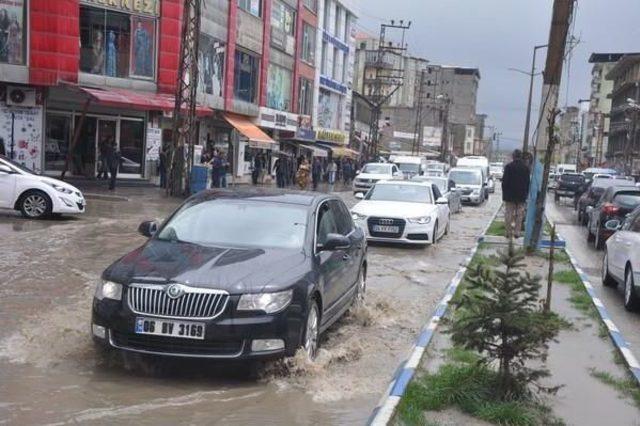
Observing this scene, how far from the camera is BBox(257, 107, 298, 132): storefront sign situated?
41875 mm

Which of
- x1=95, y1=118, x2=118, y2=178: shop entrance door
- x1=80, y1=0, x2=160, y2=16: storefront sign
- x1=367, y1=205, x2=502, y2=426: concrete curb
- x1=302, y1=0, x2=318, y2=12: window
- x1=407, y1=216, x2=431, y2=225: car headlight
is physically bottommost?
x1=367, y1=205, x2=502, y2=426: concrete curb

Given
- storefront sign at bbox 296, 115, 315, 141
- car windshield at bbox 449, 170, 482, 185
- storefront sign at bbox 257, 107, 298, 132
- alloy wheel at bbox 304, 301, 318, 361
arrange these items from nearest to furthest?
1. alloy wheel at bbox 304, 301, 318, 361
2. car windshield at bbox 449, 170, 482, 185
3. storefront sign at bbox 257, 107, 298, 132
4. storefront sign at bbox 296, 115, 315, 141

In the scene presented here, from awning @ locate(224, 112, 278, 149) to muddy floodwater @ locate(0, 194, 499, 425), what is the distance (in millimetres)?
25911

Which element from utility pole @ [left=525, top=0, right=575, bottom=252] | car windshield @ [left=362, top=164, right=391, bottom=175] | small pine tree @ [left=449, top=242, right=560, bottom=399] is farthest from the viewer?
car windshield @ [left=362, top=164, right=391, bottom=175]

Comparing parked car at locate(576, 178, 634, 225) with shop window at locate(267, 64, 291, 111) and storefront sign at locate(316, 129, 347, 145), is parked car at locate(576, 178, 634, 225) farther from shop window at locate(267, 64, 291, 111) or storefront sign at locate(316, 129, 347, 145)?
storefront sign at locate(316, 129, 347, 145)

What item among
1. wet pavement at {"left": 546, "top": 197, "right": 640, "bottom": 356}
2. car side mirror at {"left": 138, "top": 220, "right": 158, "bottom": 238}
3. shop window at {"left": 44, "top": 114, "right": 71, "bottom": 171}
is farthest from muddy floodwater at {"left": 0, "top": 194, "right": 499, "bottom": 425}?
shop window at {"left": 44, "top": 114, "right": 71, "bottom": 171}

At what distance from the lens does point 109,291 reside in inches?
239

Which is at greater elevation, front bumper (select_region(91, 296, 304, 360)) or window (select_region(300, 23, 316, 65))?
window (select_region(300, 23, 316, 65))

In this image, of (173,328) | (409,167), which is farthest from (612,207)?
(409,167)

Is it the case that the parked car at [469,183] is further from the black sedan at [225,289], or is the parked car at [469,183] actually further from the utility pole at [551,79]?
the black sedan at [225,289]

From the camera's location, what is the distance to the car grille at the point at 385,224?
15.8m

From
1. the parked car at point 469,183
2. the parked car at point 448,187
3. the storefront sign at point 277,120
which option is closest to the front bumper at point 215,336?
the parked car at point 448,187

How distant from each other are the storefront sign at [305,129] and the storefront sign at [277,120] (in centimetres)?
88

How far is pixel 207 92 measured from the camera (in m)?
34.8
